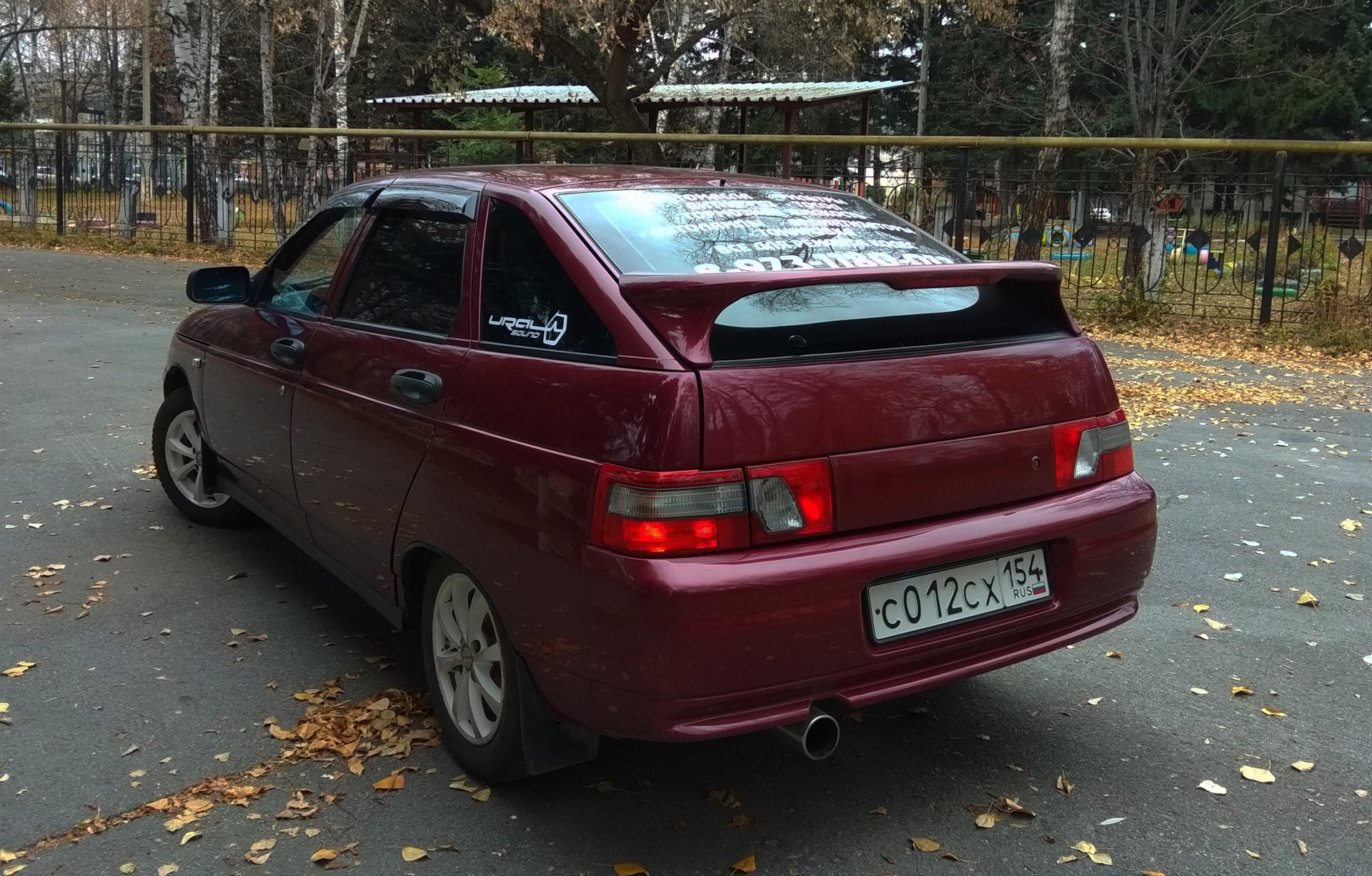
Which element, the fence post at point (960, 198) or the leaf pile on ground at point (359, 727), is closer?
the leaf pile on ground at point (359, 727)

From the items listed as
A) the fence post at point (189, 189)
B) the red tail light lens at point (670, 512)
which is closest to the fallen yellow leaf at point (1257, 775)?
the red tail light lens at point (670, 512)

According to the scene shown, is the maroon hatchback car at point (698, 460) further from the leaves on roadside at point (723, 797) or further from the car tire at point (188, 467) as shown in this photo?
the car tire at point (188, 467)

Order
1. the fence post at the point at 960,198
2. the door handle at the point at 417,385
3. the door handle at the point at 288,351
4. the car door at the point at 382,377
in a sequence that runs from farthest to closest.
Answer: the fence post at the point at 960,198 < the door handle at the point at 288,351 < the car door at the point at 382,377 < the door handle at the point at 417,385

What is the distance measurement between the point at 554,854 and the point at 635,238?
1.59 meters

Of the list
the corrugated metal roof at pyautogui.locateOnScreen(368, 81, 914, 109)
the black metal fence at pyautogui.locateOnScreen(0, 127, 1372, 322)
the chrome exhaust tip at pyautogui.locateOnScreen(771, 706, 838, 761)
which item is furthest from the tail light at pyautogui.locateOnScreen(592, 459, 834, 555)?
the corrugated metal roof at pyautogui.locateOnScreen(368, 81, 914, 109)

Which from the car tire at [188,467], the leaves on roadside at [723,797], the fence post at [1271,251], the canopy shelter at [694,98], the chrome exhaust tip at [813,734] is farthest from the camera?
the canopy shelter at [694,98]

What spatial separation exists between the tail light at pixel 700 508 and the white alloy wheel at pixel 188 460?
3.19 metres

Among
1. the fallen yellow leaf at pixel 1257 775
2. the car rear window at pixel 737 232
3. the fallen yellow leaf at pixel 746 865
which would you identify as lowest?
the fallen yellow leaf at pixel 746 865

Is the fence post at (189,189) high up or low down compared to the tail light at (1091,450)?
up

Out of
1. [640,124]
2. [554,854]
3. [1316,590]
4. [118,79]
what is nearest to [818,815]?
[554,854]

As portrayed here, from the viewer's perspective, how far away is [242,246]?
61.9 ft

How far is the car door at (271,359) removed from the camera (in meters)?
4.15

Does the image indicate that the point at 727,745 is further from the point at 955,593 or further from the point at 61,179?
the point at 61,179

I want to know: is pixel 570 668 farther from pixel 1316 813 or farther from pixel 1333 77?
pixel 1333 77
